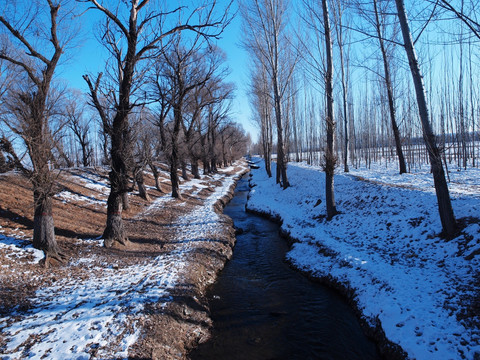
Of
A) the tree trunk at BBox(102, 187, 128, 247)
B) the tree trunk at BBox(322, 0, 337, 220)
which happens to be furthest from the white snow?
the tree trunk at BBox(322, 0, 337, 220)

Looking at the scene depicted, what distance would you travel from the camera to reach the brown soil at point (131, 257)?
4367mm

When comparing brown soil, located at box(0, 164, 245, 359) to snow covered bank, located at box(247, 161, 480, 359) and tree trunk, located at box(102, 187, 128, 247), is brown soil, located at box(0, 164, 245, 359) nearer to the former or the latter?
tree trunk, located at box(102, 187, 128, 247)

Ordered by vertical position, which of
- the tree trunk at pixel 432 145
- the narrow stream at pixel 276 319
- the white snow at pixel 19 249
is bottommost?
the narrow stream at pixel 276 319

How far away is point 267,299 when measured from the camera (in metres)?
5.99

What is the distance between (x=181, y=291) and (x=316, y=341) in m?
2.79

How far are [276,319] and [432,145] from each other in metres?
5.27

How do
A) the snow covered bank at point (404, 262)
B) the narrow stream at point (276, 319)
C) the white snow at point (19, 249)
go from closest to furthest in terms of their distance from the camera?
the snow covered bank at point (404, 262) → the narrow stream at point (276, 319) → the white snow at point (19, 249)

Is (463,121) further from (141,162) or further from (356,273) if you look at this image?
(141,162)

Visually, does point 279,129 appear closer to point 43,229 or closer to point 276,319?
point 276,319

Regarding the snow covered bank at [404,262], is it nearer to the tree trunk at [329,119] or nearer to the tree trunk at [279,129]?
the tree trunk at [329,119]

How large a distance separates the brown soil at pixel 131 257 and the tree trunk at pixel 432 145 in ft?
18.8

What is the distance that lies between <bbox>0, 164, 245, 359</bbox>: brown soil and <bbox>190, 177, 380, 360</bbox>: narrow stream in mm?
410

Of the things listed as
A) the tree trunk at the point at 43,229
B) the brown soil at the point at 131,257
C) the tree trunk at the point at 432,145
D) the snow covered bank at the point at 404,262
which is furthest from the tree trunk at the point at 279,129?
the tree trunk at the point at 43,229

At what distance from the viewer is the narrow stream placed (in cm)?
431
